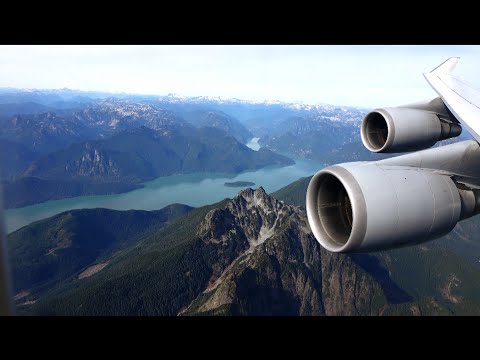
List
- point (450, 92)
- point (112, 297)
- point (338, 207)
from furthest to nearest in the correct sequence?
point (112, 297) < point (450, 92) < point (338, 207)

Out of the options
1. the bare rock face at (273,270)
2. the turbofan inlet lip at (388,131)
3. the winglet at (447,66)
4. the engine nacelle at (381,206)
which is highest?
the winglet at (447,66)

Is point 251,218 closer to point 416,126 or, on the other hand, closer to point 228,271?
point 228,271

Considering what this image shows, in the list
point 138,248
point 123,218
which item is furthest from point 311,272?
→ point 123,218

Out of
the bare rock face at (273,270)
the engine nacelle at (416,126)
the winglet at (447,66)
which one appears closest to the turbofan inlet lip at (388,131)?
the engine nacelle at (416,126)

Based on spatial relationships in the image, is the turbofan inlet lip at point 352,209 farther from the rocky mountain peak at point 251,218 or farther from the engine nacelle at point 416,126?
the rocky mountain peak at point 251,218

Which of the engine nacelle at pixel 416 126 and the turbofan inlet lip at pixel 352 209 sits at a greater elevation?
the engine nacelle at pixel 416 126

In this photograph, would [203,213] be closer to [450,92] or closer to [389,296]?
[389,296]

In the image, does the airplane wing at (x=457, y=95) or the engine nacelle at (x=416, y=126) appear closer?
the airplane wing at (x=457, y=95)
